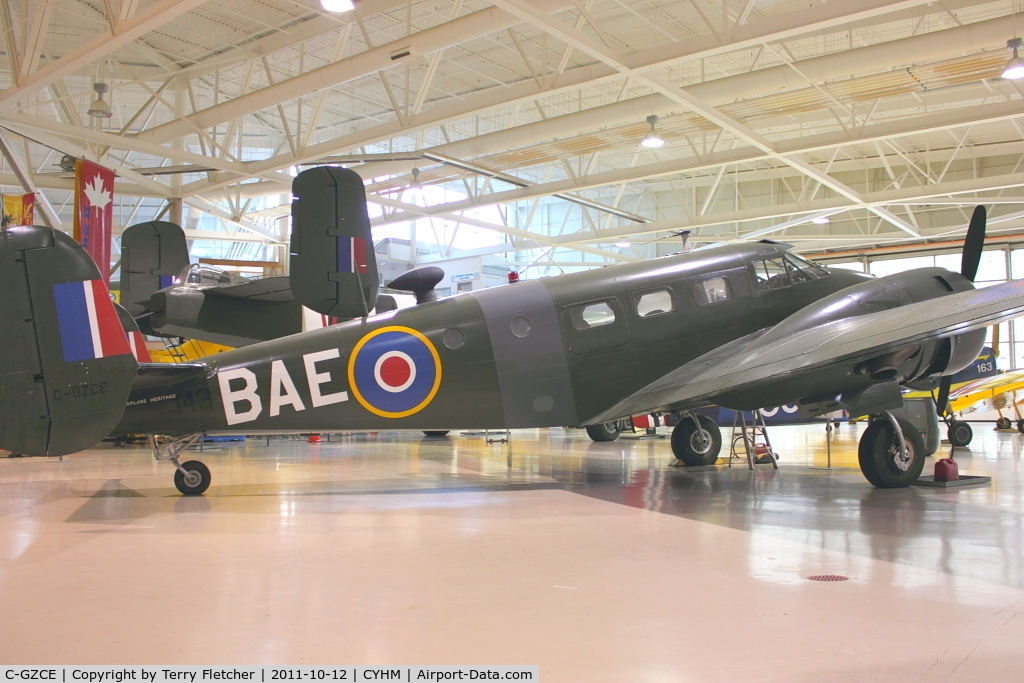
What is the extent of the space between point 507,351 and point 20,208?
16280 millimetres

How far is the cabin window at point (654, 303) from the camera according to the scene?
36.2 ft

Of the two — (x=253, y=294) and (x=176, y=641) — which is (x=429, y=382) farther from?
(x=253, y=294)

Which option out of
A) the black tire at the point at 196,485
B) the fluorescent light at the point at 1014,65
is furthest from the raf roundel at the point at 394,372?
the fluorescent light at the point at 1014,65

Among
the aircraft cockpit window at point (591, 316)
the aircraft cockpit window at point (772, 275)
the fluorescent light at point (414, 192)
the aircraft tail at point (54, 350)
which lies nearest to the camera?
the aircraft tail at point (54, 350)

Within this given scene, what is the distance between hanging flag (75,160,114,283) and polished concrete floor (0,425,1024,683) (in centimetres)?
972

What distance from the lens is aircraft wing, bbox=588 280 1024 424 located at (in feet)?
25.7

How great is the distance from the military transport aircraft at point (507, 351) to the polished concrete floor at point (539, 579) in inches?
42.2

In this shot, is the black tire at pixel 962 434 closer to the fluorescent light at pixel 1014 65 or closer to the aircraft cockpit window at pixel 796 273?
the fluorescent light at pixel 1014 65

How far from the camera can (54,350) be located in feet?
24.6

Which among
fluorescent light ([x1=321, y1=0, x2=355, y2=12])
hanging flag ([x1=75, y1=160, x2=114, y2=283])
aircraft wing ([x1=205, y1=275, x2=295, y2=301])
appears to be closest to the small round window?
fluorescent light ([x1=321, y1=0, x2=355, y2=12])

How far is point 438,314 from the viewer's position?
1055cm

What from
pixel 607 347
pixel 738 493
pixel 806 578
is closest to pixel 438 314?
pixel 607 347

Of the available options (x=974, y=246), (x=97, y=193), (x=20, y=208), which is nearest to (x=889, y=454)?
(x=974, y=246)

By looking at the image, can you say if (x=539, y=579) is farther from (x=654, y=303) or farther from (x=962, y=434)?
(x=962, y=434)
